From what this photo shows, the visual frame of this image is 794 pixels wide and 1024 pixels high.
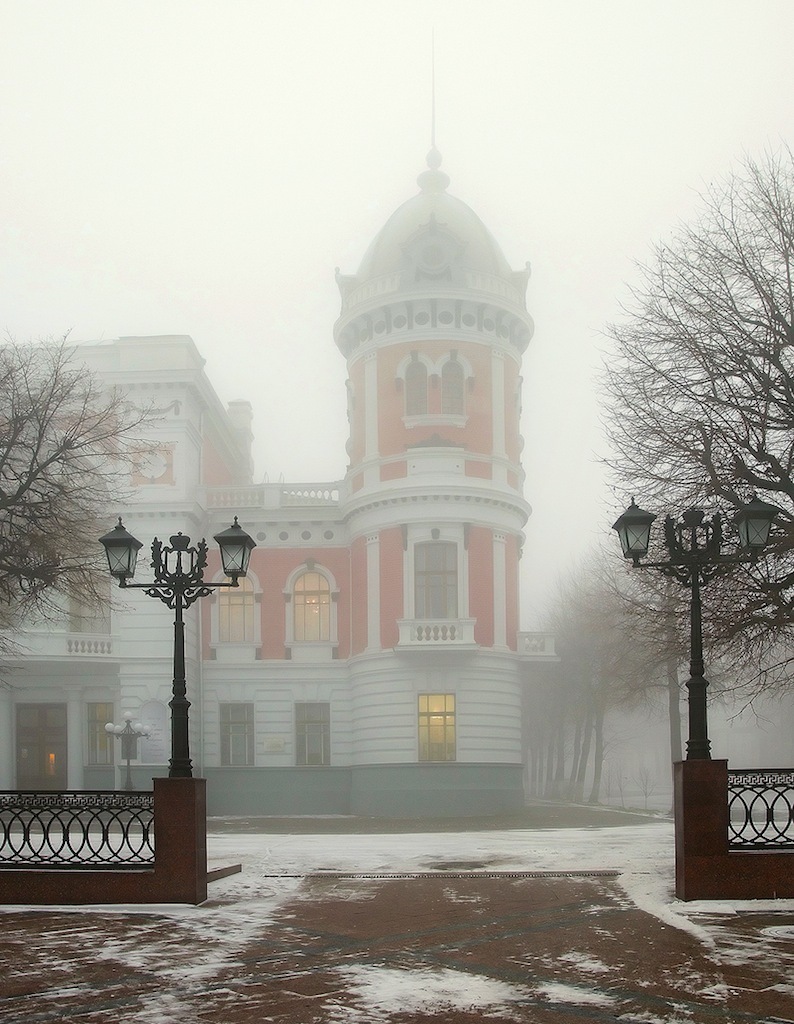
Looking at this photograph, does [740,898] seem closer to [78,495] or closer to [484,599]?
[78,495]

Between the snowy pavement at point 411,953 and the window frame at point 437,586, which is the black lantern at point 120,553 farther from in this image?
the window frame at point 437,586

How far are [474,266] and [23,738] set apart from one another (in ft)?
66.3

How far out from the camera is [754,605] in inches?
702

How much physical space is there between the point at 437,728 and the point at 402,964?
1016 inches

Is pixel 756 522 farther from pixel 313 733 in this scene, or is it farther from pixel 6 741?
pixel 6 741

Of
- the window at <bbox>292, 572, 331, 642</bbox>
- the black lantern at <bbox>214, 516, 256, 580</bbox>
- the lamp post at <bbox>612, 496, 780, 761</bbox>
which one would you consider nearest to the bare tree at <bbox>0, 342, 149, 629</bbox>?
the black lantern at <bbox>214, 516, 256, 580</bbox>

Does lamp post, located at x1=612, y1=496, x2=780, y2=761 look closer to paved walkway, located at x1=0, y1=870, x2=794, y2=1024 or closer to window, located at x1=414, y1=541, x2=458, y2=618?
paved walkway, located at x1=0, y1=870, x2=794, y2=1024

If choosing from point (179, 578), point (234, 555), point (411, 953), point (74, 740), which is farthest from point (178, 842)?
point (74, 740)

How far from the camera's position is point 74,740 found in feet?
124

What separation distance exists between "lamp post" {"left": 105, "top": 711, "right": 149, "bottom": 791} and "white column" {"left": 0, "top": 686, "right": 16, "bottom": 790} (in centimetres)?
391

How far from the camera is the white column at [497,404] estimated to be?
37406 mm

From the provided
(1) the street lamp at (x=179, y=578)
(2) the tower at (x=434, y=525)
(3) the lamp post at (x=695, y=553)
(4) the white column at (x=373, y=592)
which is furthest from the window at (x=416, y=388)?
(3) the lamp post at (x=695, y=553)

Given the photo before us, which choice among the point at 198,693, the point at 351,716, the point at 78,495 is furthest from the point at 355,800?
the point at 78,495

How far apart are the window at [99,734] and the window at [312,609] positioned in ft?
20.9
